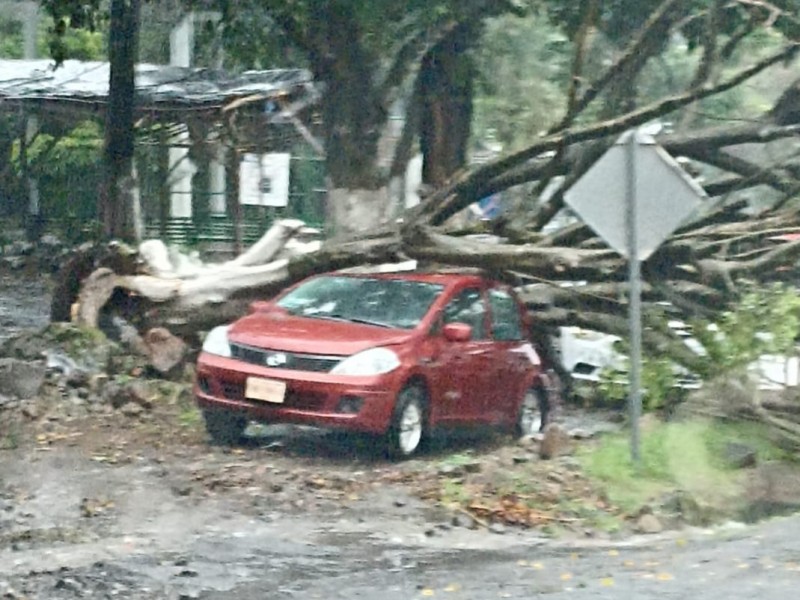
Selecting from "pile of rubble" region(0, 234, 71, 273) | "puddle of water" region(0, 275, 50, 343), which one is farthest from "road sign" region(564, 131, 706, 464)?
"pile of rubble" region(0, 234, 71, 273)

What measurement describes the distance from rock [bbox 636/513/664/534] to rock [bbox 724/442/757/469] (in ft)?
4.77

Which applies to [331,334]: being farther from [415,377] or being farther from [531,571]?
[531,571]

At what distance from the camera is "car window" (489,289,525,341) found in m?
13.8

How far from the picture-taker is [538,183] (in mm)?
15945

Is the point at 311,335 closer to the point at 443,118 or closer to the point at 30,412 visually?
the point at 30,412

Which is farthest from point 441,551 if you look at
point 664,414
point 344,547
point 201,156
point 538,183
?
point 201,156

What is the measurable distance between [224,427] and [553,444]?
8.78ft

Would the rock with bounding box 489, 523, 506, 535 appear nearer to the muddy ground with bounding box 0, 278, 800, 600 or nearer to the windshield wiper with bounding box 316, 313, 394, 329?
the muddy ground with bounding box 0, 278, 800, 600

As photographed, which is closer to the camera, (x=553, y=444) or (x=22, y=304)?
(x=553, y=444)

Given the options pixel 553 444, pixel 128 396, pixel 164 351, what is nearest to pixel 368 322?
pixel 553 444

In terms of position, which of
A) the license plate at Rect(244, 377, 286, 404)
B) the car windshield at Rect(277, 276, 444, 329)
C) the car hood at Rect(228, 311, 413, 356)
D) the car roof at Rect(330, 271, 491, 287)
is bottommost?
the license plate at Rect(244, 377, 286, 404)

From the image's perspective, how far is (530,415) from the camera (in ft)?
47.4

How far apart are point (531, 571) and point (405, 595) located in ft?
3.33

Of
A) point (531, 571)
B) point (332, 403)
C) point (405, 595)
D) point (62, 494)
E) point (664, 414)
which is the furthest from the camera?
point (664, 414)
